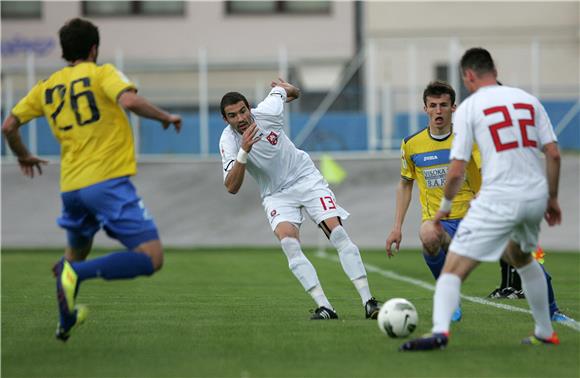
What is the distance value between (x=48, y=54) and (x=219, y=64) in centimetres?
691

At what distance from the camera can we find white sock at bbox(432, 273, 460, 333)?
290 inches

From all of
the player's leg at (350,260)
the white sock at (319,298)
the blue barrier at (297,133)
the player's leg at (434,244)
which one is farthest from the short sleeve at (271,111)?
the blue barrier at (297,133)

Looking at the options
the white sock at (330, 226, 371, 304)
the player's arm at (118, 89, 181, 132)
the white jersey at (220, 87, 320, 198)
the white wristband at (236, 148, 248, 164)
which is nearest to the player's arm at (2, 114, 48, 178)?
the player's arm at (118, 89, 181, 132)

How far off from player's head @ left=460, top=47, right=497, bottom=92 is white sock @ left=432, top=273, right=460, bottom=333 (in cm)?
129

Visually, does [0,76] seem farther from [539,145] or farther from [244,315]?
[539,145]

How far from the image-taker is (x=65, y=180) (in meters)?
8.00

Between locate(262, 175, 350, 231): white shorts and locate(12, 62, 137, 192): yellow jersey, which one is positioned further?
locate(262, 175, 350, 231): white shorts

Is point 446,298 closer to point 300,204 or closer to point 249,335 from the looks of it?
point 249,335

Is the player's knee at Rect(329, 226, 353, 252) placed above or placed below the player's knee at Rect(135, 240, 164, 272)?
below

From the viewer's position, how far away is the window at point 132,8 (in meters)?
34.8

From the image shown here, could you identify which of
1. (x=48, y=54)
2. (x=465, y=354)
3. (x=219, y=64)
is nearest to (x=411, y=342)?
(x=465, y=354)

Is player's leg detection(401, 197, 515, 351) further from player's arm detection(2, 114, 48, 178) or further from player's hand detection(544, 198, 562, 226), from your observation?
player's arm detection(2, 114, 48, 178)

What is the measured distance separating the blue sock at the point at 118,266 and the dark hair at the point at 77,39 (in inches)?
56.6

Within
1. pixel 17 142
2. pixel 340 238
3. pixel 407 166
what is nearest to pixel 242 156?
pixel 340 238
